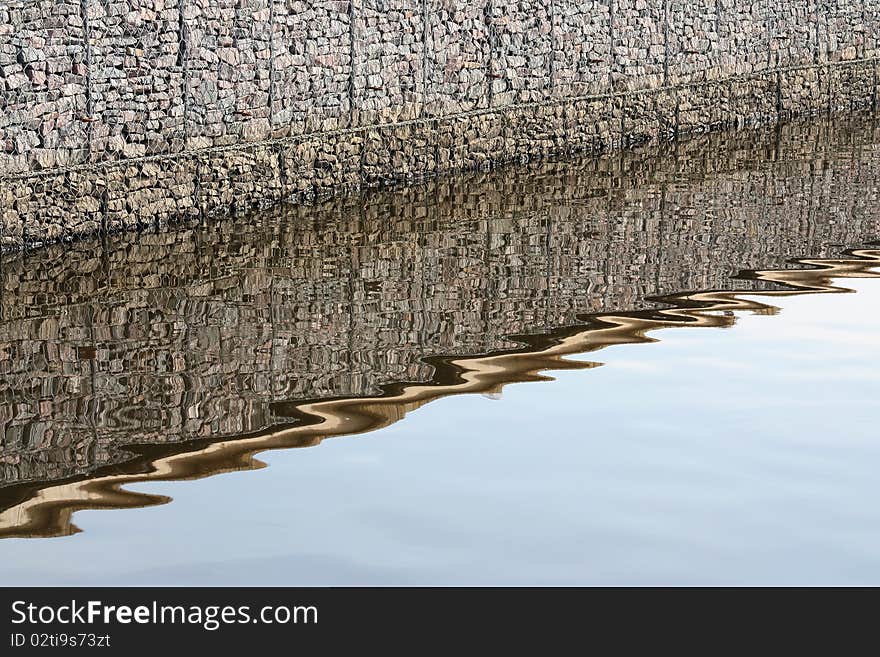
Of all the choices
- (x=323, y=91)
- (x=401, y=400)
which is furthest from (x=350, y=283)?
A: (x=323, y=91)

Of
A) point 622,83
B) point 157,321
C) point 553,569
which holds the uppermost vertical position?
point 622,83

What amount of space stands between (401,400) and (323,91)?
6.48 m

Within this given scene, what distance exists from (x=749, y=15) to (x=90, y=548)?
49.2 ft

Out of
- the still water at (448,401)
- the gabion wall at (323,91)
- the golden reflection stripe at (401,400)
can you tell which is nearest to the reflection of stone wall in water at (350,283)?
the still water at (448,401)

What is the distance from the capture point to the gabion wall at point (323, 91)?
38.8 feet

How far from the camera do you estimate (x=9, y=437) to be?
759 cm

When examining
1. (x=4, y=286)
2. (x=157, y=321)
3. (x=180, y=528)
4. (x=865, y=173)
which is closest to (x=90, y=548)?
(x=180, y=528)

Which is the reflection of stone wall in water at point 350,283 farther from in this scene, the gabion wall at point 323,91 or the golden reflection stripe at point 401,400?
the gabion wall at point 323,91

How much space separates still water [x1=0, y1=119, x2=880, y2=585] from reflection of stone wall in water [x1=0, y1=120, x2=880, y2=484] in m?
0.03

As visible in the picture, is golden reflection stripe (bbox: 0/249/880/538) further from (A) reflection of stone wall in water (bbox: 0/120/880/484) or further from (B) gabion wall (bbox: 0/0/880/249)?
(B) gabion wall (bbox: 0/0/880/249)

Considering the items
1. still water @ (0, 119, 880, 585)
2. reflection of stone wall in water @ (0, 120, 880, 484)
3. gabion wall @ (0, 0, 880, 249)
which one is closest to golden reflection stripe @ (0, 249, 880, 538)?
still water @ (0, 119, 880, 585)

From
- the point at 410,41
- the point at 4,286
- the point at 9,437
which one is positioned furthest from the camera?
the point at 410,41

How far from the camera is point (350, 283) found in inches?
427

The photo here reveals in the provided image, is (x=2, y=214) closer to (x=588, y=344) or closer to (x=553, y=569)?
(x=588, y=344)
